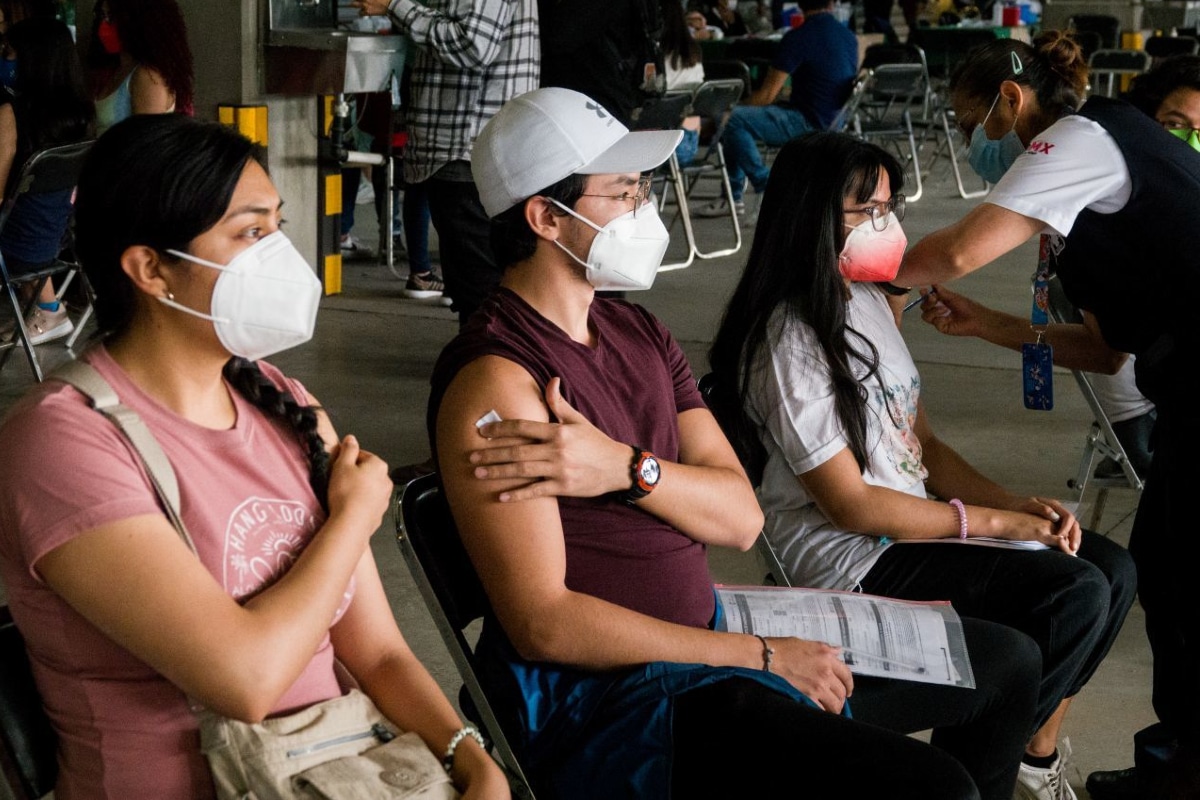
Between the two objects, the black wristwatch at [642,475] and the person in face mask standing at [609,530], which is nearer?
the person in face mask standing at [609,530]

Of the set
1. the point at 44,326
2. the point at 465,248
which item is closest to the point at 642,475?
the point at 465,248

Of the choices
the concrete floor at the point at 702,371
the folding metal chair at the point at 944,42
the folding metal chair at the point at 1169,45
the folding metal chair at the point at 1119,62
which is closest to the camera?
the concrete floor at the point at 702,371

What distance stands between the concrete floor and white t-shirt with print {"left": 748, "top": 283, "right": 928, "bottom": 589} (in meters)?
0.74

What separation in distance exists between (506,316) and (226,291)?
1.53ft

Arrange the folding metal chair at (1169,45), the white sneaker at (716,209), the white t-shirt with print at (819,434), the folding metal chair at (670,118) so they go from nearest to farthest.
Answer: the white t-shirt with print at (819,434) < the folding metal chair at (670,118) < the white sneaker at (716,209) < the folding metal chair at (1169,45)

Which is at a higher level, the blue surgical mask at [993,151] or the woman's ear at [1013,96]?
the woman's ear at [1013,96]

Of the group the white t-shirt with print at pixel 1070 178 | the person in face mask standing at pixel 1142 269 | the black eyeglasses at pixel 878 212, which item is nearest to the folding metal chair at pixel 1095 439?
the person in face mask standing at pixel 1142 269

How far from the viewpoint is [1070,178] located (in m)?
2.45

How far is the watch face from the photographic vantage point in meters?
1.80

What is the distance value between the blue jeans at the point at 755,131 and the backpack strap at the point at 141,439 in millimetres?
7459

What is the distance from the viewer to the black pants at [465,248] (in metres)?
4.32

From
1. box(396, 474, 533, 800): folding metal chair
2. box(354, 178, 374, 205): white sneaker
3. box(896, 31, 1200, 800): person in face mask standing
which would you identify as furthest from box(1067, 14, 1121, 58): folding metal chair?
box(396, 474, 533, 800): folding metal chair

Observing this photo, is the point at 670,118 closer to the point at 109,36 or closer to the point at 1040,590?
the point at 109,36

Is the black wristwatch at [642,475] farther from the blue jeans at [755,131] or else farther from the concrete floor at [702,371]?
the blue jeans at [755,131]
